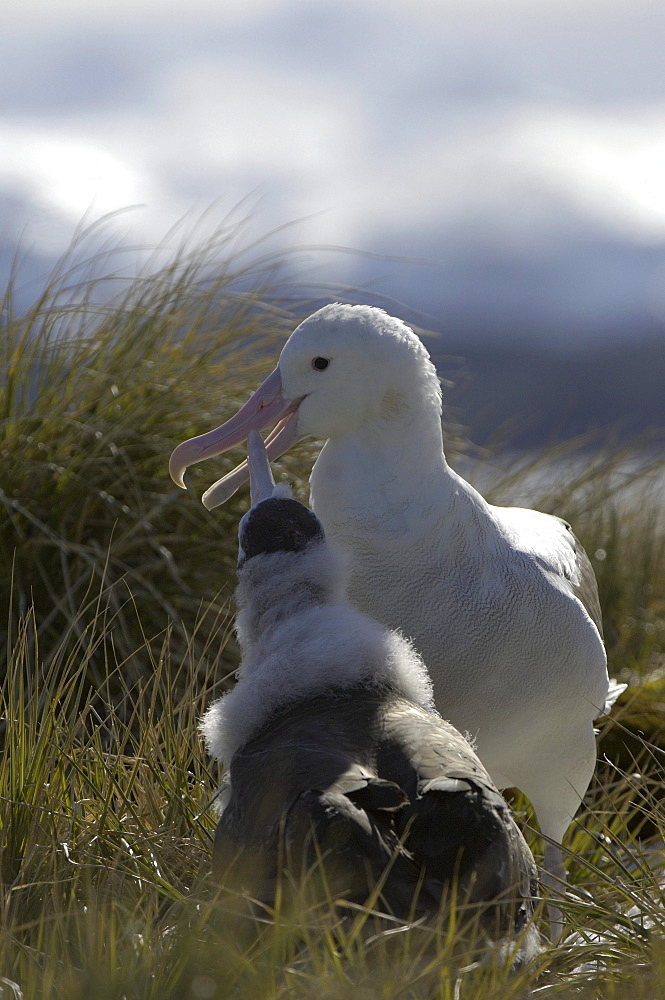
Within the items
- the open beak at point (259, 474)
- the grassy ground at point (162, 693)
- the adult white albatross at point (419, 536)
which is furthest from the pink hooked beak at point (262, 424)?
the grassy ground at point (162, 693)

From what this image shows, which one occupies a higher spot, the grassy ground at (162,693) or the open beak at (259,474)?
the open beak at (259,474)

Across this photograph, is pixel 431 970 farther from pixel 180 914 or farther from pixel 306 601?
pixel 306 601

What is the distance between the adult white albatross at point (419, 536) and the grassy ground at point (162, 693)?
1.33ft

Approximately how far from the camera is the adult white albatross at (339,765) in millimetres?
2066

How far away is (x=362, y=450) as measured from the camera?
3.46m

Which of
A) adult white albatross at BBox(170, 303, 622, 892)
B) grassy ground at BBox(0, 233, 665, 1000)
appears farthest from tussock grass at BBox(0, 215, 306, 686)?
adult white albatross at BBox(170, 303, 622, 892)

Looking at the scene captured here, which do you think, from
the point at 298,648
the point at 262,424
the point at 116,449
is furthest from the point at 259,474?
the point at 116,449

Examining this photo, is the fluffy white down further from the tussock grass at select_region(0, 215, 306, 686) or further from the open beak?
the tussock grass at select_region(0, 215, 306, 686)

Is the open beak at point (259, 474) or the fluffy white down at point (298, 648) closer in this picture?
the fluffy white down at point (298, 648)

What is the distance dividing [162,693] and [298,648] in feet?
3.96

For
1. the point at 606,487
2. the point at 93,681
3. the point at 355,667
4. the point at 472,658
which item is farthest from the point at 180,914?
the point at 606,487

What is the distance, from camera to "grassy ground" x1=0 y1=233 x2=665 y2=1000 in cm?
207

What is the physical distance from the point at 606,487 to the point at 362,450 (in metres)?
4.04

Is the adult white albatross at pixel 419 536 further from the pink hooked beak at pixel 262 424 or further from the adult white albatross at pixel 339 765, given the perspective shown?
the adult white albatross at pixel 339 765
